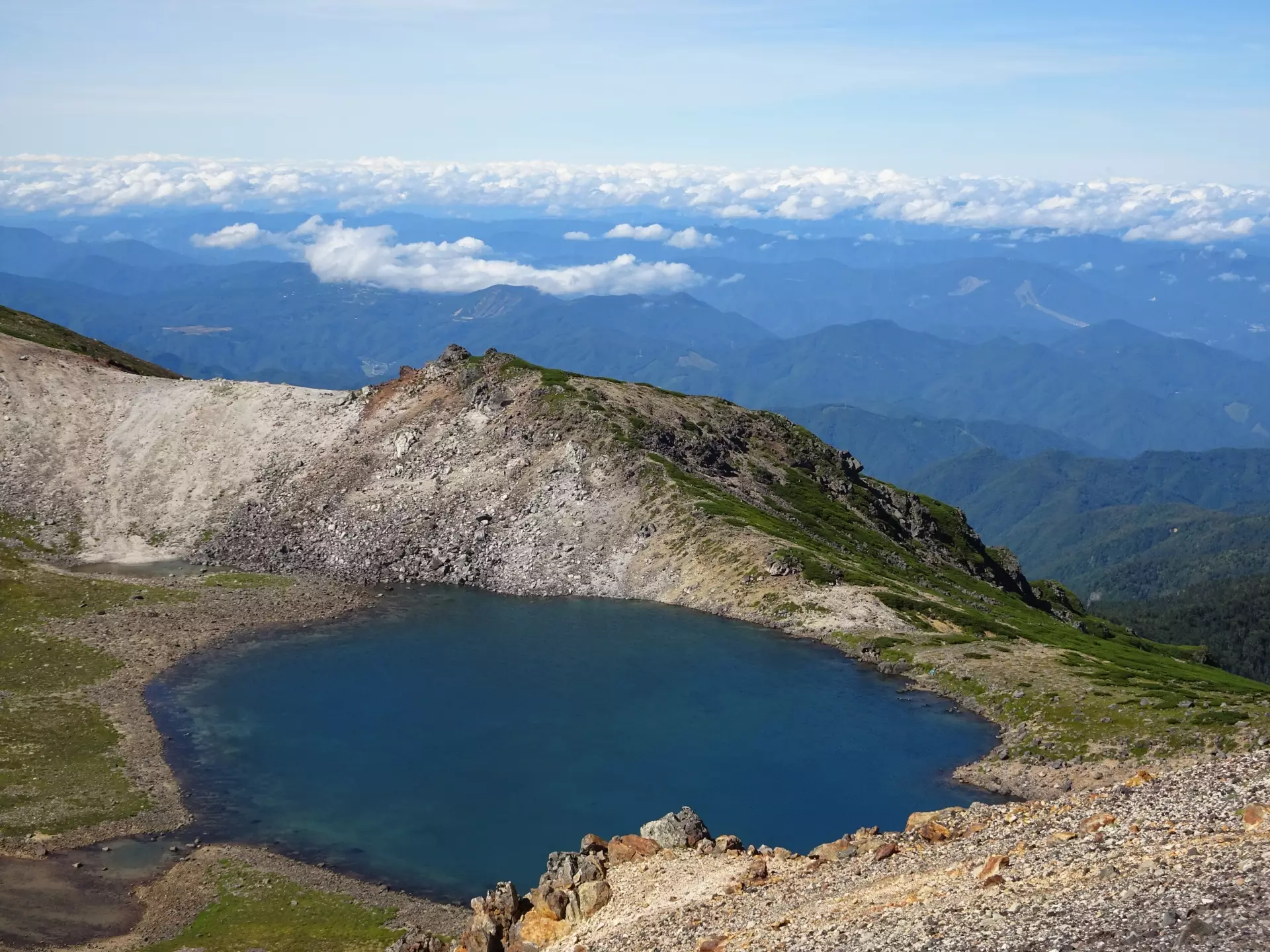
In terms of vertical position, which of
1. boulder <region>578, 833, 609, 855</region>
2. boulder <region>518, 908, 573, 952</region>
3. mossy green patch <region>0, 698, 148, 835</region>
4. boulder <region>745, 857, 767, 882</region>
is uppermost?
boulder <region>745, 857, 767, 882</region>

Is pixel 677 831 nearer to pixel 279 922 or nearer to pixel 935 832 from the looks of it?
pixel 935 832

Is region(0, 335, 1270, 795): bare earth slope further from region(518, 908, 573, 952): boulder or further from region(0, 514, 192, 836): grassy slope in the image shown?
region(518, 908, 573, 952): boulder

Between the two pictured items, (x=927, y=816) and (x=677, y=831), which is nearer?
(x=927, y=816)

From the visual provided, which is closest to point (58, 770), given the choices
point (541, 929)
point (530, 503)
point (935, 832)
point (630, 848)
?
point (630, 848)

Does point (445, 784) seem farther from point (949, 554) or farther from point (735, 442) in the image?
point (949, 554)

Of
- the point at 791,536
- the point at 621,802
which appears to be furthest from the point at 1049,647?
the point at 621,802

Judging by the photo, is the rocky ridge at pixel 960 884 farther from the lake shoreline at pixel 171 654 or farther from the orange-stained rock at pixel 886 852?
the lake shoreline at pixel 171 654

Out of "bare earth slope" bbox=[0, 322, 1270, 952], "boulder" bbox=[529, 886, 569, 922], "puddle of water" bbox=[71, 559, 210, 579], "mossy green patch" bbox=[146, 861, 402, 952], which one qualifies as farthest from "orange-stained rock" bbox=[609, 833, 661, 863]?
"puddle of water" bbox=[71, 559, 210, 579]
